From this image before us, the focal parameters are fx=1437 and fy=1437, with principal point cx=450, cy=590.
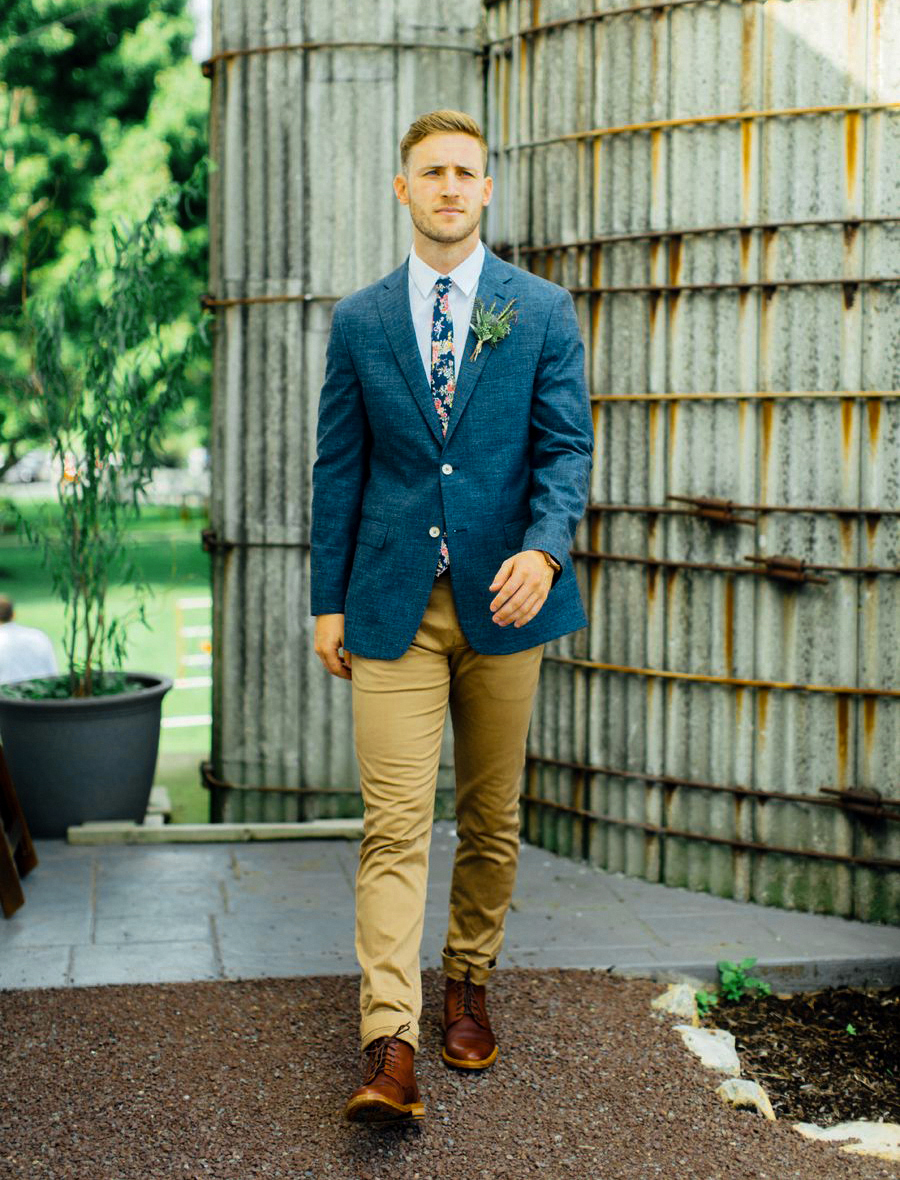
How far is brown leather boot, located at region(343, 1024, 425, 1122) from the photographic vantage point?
127 inches

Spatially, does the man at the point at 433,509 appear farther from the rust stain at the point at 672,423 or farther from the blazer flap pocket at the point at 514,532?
the rust stain at the point at 672,423

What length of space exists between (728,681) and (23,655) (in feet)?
14.7

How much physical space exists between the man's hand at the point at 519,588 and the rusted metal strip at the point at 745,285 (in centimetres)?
226

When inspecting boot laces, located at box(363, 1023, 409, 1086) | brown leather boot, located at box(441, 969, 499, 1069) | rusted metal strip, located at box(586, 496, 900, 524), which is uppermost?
rusted metal strip, located at box(586, 496, 900, 524)

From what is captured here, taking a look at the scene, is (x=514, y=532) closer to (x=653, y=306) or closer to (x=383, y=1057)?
(x=383, y=1057)

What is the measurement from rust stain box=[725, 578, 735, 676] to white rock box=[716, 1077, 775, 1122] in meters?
1.88

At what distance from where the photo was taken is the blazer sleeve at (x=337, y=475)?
372 cm

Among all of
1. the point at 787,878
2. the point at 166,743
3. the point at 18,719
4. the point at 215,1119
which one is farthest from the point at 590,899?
the point at 166,743

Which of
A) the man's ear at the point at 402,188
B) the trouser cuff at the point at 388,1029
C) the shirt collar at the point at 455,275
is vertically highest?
the man's ear at the point at 402,188

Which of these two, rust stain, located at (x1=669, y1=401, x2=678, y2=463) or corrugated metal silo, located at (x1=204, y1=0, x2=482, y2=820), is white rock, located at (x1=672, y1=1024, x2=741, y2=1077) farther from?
corrugated metal silo, located at (x1=204, y1=0, x2=482, y2=820)

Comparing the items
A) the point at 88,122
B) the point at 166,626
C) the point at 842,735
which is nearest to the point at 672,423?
the point at 842,735

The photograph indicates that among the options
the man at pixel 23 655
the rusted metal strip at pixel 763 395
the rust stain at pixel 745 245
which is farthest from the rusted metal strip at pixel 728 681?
the man at pixel 23 655

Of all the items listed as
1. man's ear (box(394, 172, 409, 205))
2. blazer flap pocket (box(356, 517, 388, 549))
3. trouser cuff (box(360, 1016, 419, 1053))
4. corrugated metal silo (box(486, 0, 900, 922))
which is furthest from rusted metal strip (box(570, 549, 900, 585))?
trouser cuff (box(360, 1016, 419, 1053))

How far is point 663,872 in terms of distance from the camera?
559cm
